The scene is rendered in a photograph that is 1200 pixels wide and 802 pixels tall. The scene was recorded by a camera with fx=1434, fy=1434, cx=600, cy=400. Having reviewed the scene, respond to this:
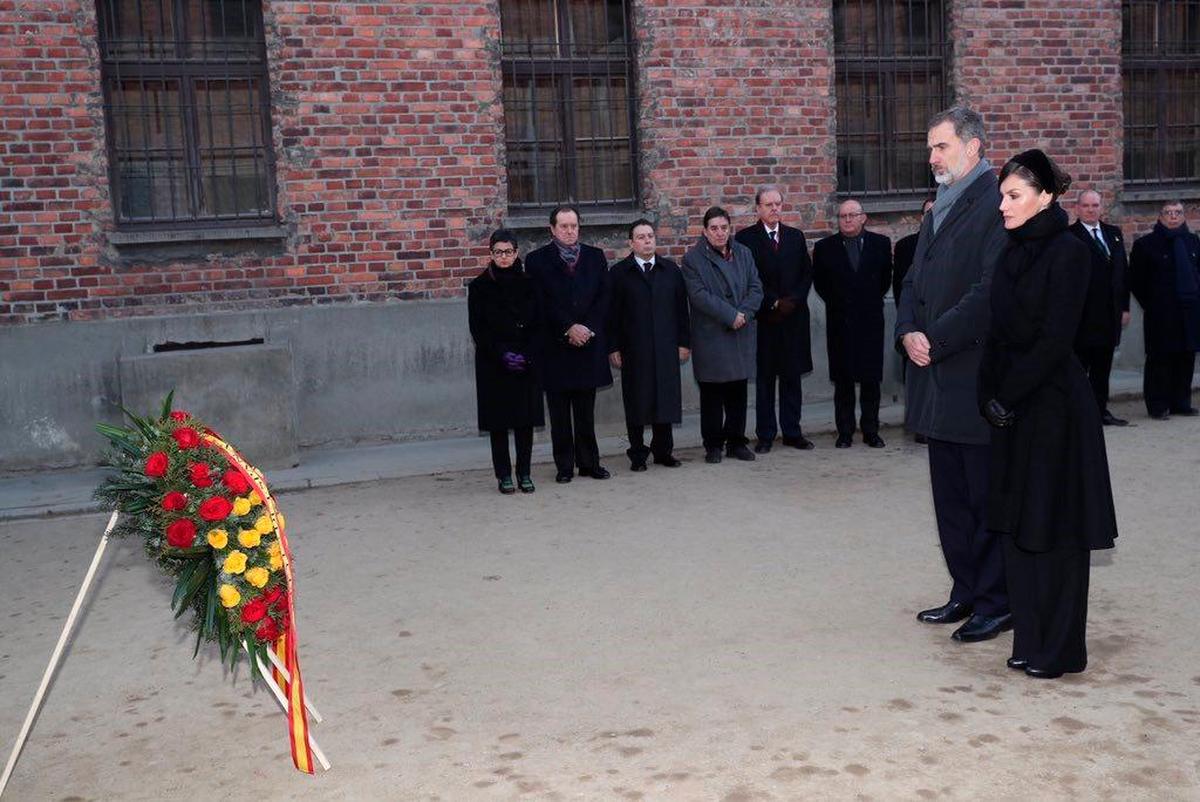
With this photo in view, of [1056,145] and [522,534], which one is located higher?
[1056,145]

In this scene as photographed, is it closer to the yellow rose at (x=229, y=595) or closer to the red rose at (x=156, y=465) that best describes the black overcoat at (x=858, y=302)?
the yellow rose at (x=229, y=595)

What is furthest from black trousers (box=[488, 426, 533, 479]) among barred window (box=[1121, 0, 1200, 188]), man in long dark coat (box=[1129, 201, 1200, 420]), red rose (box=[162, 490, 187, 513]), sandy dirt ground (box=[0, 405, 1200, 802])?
barred window (box=[1121, 0, 1200, 188])

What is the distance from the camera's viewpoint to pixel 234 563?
14.4 feet

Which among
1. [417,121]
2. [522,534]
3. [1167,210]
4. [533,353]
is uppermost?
[417,121]

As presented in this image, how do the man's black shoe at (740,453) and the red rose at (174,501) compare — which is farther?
the man's black shoe at (740,453)

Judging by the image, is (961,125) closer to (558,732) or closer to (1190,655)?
(1190,655)

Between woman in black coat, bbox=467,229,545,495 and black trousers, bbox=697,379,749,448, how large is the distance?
57.4 inches

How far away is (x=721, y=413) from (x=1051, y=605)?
517cm

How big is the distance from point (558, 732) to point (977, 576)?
77.7 inches

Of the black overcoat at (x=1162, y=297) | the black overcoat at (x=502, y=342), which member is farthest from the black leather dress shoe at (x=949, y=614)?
the black overcoat at (x=1162, y=297)

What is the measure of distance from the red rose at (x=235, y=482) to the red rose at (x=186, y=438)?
137 mm

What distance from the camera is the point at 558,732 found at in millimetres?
4730

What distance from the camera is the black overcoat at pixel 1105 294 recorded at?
9.91m

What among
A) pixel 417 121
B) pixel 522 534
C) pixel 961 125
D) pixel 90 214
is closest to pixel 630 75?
pixel 417 121
